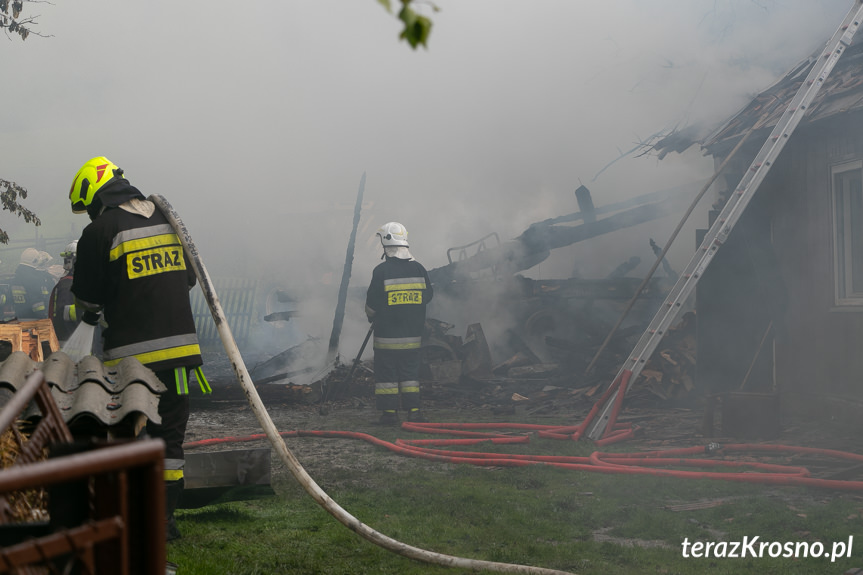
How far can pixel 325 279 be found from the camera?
18469 millimetres

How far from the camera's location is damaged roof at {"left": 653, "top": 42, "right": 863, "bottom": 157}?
23.1ft

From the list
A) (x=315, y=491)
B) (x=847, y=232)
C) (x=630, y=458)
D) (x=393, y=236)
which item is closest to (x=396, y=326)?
(x=393, y=236)

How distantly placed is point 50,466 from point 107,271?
3360mm

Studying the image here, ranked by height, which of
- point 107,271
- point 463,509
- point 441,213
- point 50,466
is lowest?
point 463,509

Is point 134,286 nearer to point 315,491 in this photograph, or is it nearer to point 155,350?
point 155,350

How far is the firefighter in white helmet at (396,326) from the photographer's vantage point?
874 centimetres

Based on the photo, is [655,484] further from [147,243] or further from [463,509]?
[147,243]

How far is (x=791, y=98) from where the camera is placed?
321 inches

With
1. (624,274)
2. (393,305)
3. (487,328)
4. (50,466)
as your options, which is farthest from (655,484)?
(624,274)

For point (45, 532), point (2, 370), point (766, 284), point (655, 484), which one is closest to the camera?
point (45, 532)

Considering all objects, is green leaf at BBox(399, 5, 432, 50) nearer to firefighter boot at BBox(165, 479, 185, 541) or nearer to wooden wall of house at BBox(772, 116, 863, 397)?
firefighter boot at BBox(165, 479, 185, 541)

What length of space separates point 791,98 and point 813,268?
6.32 feet

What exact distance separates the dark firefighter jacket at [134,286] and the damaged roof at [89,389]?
1.48 meters

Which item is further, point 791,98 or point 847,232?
point 791,98
